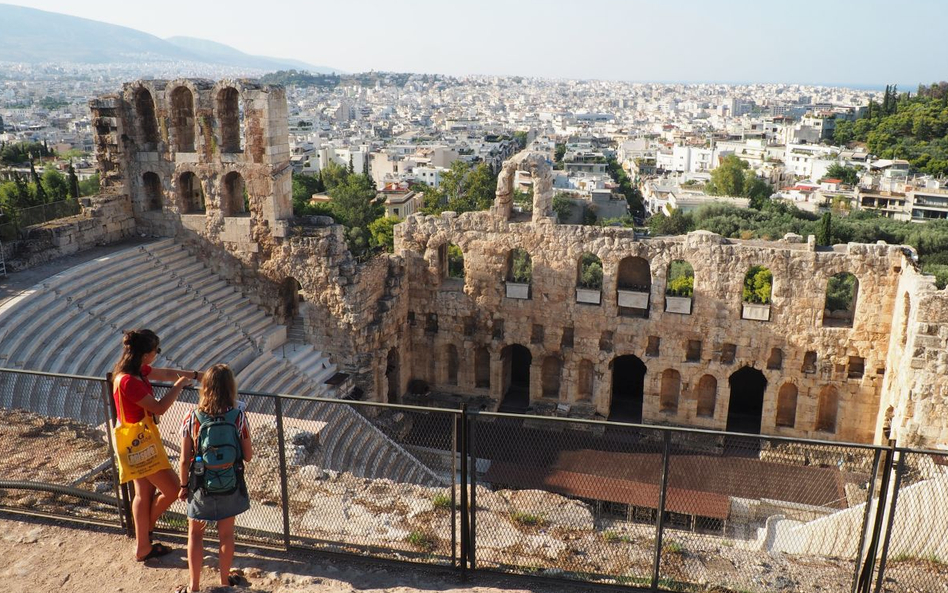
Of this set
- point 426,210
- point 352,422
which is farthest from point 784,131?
point 352,422

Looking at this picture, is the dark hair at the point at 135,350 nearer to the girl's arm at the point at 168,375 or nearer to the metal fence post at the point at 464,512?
the girl's arm at the point at 168,375

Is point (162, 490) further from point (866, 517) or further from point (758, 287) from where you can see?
point (758, 287)

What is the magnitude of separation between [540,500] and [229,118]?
14536mm

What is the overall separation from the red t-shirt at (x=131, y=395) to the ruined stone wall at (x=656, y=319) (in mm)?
14674

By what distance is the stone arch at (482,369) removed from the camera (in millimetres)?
23000

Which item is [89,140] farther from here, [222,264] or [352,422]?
[352,422]

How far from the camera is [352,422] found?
1484 centimetres

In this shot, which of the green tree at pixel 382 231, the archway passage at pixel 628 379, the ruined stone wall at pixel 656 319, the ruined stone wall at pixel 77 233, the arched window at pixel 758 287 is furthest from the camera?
the green tree at pixel 382 231

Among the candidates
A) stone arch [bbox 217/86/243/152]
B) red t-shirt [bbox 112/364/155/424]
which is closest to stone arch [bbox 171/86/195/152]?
stone arch [bbox 217/86/243/152]

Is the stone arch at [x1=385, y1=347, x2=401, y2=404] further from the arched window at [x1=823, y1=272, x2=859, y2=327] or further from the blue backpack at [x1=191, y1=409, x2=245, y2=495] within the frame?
the blue backpack at [x1=191, y1=409, x2=245, y2=495]

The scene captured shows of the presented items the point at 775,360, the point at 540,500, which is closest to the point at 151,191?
the point at 540,500

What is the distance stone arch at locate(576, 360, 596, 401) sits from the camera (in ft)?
72.4

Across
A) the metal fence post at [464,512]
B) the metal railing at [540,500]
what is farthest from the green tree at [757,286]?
the metal fence post at [464,512]

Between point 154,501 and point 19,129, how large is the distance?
530ft
